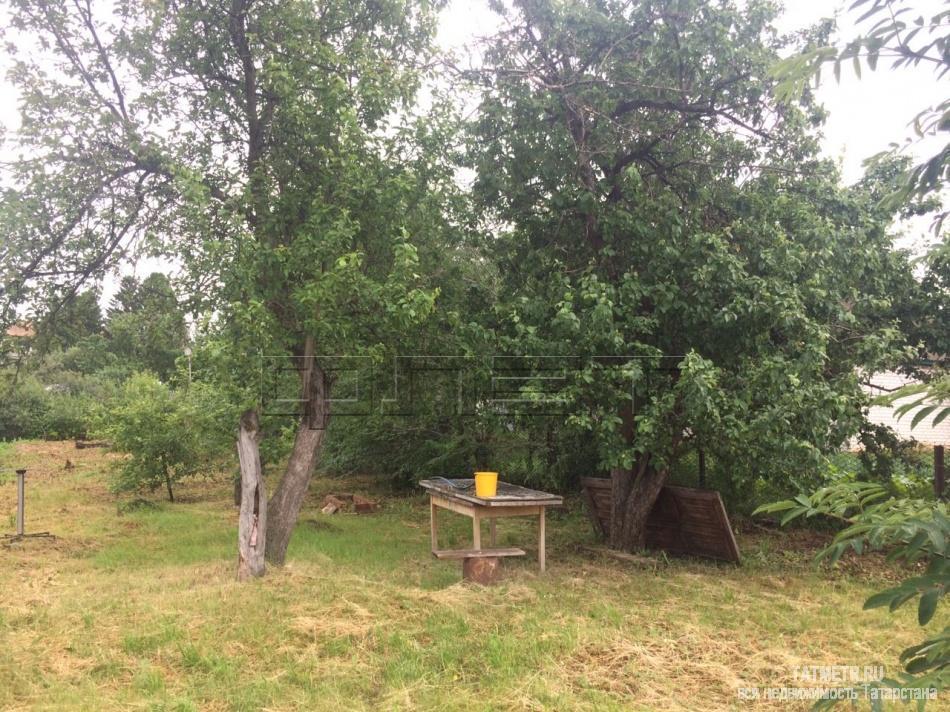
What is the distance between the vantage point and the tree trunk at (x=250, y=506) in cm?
649

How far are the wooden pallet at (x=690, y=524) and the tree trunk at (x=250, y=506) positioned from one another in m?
4.03

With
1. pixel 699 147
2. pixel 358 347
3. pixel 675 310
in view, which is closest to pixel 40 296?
pixel 358 347

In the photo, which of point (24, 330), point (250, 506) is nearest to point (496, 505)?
point (250, 506)

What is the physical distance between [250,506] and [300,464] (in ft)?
2.31

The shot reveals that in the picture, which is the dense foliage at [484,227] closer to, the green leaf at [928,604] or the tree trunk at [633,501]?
the tree trunk at [633,501]

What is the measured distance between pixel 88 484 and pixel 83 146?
8875 mm

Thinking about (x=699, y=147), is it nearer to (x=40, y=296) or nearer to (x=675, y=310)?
(x=675, y=310)

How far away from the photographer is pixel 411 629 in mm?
5102

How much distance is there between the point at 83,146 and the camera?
6.79m

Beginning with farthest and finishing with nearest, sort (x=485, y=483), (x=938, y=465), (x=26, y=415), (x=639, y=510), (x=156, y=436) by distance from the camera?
(x=26, y=415) → (x=156, y=436) → (x=938, y=465) → (x=639, y=510) → (x=485, y=483)

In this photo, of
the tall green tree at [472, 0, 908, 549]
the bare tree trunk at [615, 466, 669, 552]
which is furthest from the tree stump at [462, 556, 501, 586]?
the bare tree trunk at [615, 466, 669, 552]

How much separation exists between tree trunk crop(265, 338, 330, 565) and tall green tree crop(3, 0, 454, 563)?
0.01 metres

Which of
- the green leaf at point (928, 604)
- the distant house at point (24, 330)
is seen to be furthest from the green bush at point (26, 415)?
the green leaf at point (928, 604)

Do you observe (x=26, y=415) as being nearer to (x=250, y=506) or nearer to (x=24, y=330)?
(x=24, y=330)
